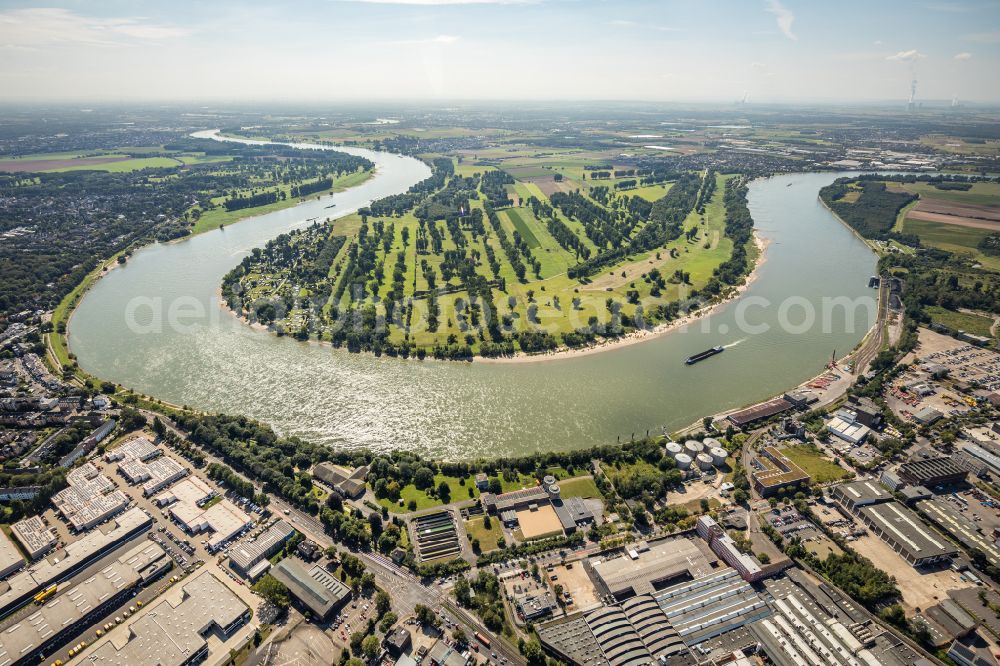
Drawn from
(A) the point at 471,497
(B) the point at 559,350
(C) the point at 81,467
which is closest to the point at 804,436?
(B) the point at 559,350

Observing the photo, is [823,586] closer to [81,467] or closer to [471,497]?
[471,497]

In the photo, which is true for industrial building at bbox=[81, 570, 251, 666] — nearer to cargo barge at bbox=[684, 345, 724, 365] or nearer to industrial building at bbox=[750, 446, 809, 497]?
industrial building at bbox=[750, 446, 809, 497]

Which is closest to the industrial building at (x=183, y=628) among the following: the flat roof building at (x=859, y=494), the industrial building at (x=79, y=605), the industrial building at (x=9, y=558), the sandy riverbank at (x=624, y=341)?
the industrial building at (x=79, y=605)

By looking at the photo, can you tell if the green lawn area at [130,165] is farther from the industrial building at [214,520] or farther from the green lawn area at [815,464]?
the green lawn area at [815,464]

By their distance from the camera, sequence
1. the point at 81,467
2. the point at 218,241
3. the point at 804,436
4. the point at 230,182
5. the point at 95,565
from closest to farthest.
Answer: the point at 95,565 < the point at 81,467 < the point at 804,436 < the point at 218,241 < the point at 230,182

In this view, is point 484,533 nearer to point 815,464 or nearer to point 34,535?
point 815,464

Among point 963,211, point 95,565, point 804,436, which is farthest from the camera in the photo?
point 963,211

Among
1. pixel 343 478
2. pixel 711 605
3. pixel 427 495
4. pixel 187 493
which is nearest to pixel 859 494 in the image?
pixel 711 605

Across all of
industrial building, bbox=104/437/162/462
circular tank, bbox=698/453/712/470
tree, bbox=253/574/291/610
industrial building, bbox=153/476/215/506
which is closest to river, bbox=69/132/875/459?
circular tank, bbox=698/453/712/470
